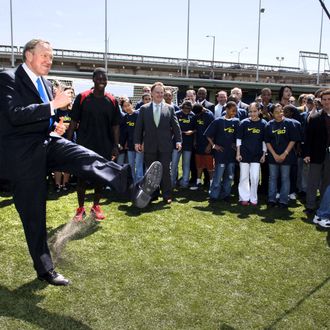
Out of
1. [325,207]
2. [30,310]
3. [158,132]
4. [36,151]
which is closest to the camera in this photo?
[30,310]

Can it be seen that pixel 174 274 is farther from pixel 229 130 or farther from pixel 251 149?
pixel 229 130

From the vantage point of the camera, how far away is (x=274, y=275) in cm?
409

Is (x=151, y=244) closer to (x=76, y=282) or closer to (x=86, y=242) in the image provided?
(x=86, y=242)

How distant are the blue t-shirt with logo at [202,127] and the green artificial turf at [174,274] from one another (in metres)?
2.16

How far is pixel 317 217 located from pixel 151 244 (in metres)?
2.73

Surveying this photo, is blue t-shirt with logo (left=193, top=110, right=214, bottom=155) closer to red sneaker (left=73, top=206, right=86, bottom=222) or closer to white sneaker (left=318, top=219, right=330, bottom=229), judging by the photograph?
white sneaker (left=318, top=219, right=330, bottom=229)

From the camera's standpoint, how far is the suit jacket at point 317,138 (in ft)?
20.6

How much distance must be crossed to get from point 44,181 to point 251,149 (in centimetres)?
429

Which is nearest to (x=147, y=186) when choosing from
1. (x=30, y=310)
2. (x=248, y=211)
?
(x=30, y=310)

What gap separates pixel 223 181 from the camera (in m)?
7.41

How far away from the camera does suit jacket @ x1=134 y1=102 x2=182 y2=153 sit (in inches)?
271

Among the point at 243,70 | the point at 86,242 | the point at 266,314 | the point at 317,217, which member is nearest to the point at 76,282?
the point at 86,242

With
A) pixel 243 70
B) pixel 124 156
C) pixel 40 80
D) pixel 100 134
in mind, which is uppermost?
pixel 243 70


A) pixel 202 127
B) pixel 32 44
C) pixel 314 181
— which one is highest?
pixel 32 44
